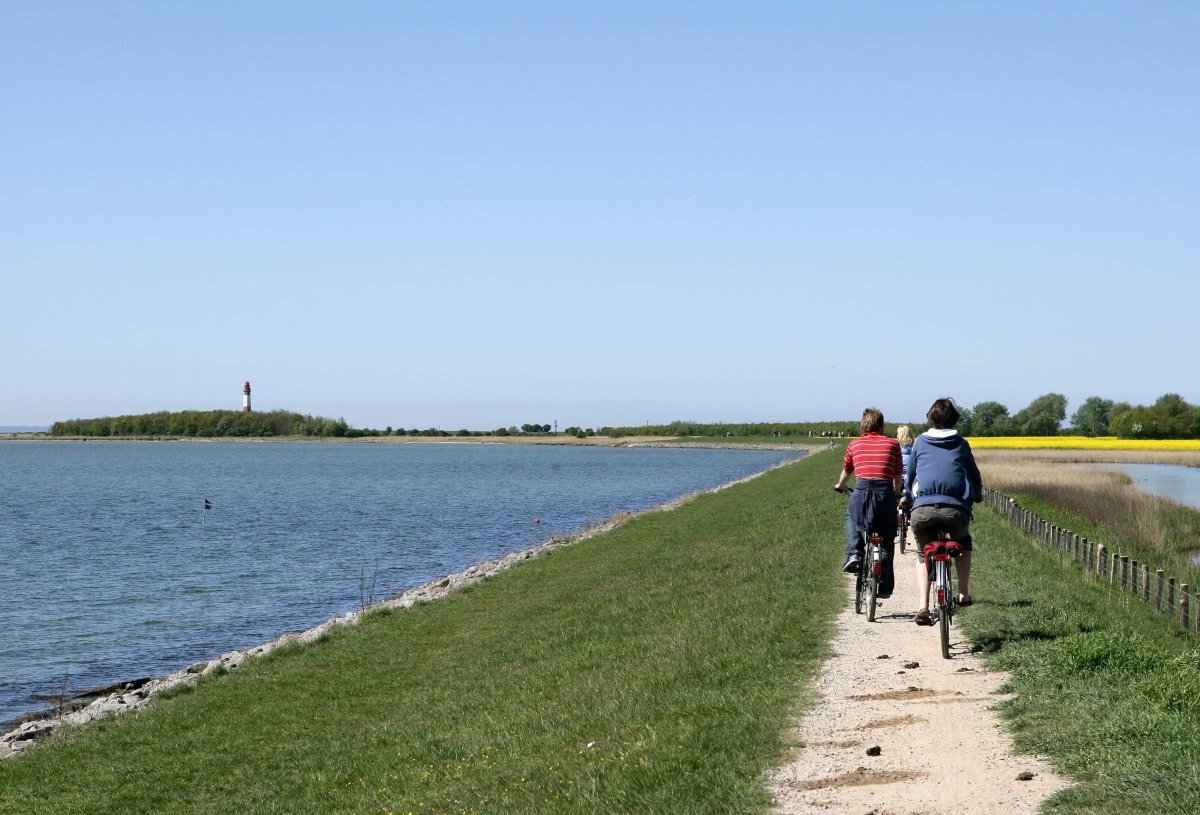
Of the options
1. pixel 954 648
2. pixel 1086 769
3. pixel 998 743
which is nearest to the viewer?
pixel 1086 769

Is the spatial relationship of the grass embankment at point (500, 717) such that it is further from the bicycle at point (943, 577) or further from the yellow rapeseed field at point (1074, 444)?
the yellow rapeseed field at point (1074, 444)

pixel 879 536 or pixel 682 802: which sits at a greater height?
pixel 879 536

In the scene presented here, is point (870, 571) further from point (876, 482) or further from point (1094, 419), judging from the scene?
point (1094, 419)

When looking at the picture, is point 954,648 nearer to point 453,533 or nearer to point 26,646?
point 26,646

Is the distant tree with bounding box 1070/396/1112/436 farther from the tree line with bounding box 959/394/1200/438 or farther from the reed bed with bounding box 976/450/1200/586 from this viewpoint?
the reed bed with bounding box 976/450/1200/586

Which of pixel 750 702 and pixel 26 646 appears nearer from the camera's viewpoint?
pixel 750 702

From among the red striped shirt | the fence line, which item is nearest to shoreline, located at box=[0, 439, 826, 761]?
the red striped shirt

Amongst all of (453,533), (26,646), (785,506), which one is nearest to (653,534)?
(785,506)

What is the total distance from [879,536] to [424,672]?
6685mm

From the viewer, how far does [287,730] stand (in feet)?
43.7

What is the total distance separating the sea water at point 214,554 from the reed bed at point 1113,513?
17276 mm

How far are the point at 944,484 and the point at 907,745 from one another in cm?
323

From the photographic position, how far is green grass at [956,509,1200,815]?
272 inches

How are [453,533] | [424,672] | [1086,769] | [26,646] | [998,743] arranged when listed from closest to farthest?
[1086,769] < [998,743] < [424,672] < [26,646] < [453,533]
